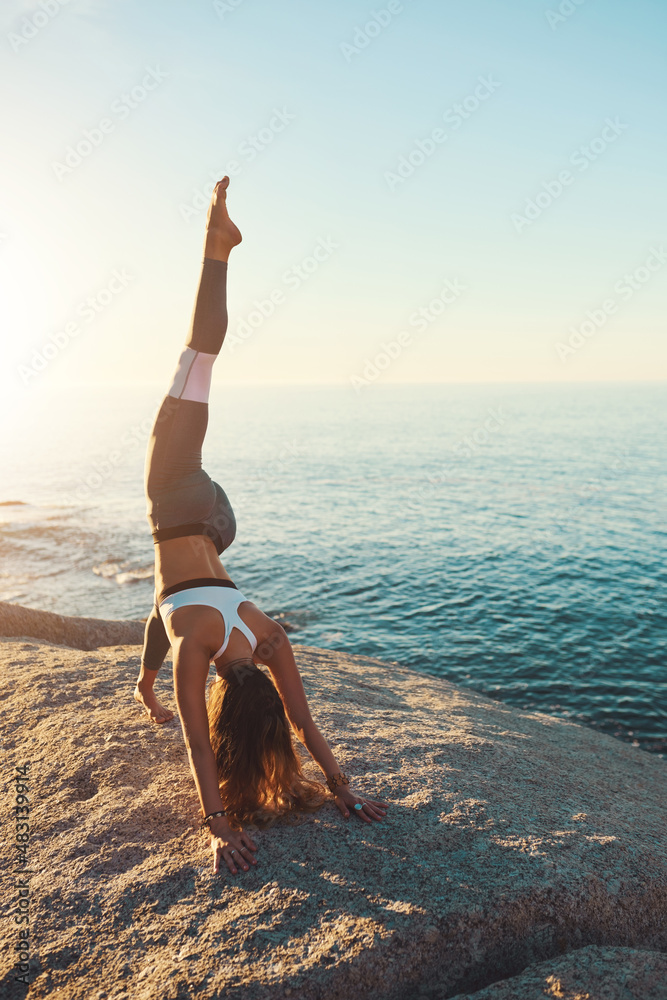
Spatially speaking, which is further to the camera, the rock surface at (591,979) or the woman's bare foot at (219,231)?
the woman's bare foot at (219,231)

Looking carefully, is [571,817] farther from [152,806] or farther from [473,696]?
[473,696]

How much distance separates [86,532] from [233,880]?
27920 mm

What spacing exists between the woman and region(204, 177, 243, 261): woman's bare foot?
0.01 meters

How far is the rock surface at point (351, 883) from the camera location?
3326 millimetres

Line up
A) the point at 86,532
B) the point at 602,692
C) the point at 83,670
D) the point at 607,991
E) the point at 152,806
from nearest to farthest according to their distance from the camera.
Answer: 1. the point at 607,991
2. the point at 152,806
3. the point at 83,670
4. the point at 602,692
5. the point at 86,532

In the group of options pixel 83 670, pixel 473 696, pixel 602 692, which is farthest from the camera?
pixel 602 692

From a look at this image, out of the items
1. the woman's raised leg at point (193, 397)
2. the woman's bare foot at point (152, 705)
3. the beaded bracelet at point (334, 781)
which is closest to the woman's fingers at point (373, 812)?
the beaded bracelet at point (334, 781)

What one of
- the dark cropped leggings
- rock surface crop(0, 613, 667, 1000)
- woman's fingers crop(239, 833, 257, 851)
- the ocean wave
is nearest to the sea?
the ocean wave

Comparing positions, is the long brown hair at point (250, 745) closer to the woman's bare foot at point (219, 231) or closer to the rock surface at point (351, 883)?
the rock surface at point (351, 883)

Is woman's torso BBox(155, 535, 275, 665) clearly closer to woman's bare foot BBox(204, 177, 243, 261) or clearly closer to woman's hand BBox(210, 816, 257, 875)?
woman's hand BBox(210, 816, 257, 875)

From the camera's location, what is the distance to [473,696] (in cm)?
985

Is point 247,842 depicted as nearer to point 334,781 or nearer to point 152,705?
point 334,781

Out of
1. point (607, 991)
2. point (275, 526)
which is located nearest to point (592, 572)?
point (275, 526)

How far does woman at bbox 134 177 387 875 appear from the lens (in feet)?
13.3
